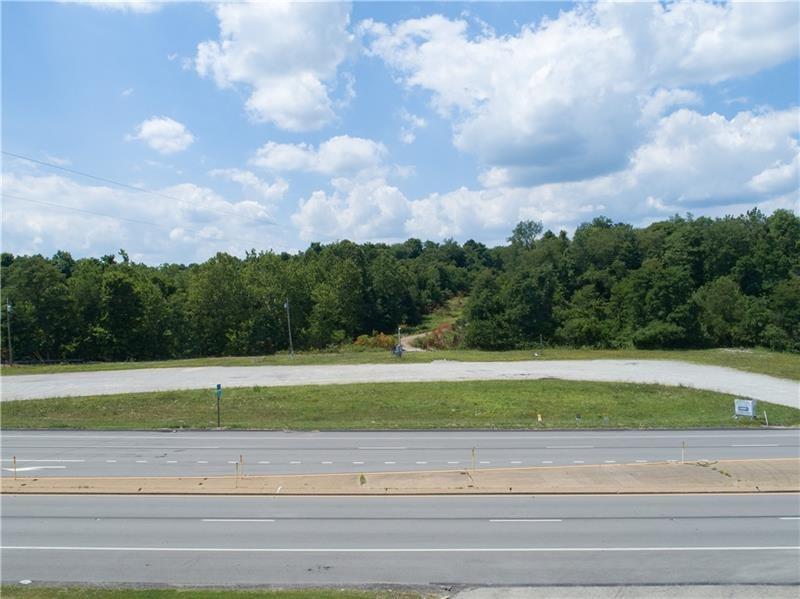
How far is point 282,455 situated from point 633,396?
2375 centimetres

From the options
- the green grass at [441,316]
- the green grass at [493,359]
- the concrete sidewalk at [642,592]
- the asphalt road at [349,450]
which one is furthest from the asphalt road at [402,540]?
the green grass at [441,316]

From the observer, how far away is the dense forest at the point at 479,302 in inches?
2638

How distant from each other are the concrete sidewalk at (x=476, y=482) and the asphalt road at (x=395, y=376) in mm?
20262

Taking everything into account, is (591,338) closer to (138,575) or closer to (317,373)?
(317,373)

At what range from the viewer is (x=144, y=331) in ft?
236

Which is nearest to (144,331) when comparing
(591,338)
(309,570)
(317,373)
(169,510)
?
(317,373)

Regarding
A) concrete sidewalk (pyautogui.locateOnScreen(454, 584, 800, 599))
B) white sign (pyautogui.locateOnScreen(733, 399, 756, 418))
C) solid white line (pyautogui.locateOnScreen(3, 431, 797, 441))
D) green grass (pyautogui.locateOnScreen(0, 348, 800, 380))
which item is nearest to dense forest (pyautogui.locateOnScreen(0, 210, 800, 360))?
green grass (pyautogui.locateOnScreen(0, 348, 800, 380))

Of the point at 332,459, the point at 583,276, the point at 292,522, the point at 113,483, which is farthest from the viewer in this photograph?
the point at 583,276

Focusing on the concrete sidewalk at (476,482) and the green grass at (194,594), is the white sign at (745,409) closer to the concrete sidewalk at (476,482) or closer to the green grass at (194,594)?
the concrete sidewalk at (476,482)

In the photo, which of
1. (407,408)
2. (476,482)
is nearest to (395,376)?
(407,408)

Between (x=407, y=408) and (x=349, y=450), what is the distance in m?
10.6

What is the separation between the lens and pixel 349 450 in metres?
23.5

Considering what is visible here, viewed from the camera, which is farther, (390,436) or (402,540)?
(390,436)

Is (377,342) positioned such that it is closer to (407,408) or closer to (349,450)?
(407,408)
